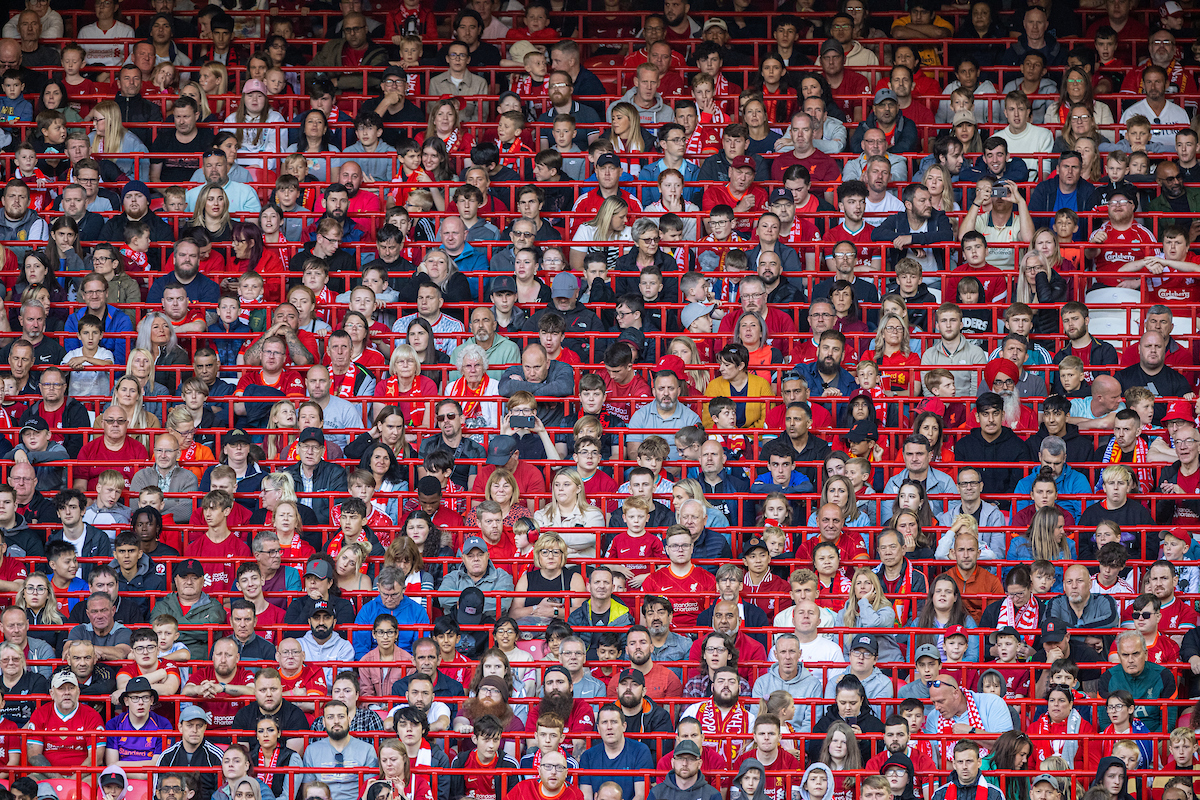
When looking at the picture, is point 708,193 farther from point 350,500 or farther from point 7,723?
point 7,723

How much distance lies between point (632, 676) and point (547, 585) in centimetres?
107

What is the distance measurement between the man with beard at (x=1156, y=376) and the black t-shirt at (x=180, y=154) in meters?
7.33

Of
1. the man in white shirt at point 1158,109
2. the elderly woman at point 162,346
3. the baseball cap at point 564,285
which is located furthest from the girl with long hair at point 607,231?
the man in white shirt at point 1158,109

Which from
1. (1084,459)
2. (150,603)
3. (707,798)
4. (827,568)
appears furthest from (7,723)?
(1084,459)

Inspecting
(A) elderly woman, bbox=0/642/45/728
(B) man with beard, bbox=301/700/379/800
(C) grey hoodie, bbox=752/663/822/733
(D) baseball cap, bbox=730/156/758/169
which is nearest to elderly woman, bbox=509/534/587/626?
(C) grey hoodie, bbox=752/663/822/733

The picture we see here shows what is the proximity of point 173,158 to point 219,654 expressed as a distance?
519 centimetres

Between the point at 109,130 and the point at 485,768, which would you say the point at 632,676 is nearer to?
the point at 485,768

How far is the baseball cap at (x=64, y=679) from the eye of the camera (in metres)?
11.2

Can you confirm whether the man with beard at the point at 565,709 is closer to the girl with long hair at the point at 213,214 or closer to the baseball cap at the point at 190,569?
the baseball cap at the point at 190,569

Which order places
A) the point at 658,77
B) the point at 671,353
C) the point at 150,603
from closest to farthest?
the point at 150,603 < the point at 671,353 < the point at 658,77

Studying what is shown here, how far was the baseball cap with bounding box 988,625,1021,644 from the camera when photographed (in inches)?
444

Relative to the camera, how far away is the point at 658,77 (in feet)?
50.0

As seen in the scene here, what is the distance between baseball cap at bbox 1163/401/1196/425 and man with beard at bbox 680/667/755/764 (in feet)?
13.4

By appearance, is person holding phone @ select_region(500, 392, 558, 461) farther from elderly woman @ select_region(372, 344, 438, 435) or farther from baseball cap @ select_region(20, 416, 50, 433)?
baseball cap @ select_region(20, 416, 50, 433)
